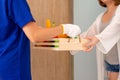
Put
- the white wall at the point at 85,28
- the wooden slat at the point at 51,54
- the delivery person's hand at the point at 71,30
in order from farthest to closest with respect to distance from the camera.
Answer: the white wall at the point at 85,28 < the wooden slat at the point at 51,54 < the delivery person's hand at the point at 71,30

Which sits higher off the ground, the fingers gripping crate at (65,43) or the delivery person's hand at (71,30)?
the delivery person's hand at (71,30)

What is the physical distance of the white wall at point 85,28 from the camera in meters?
2.20

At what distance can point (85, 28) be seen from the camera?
2.23 m

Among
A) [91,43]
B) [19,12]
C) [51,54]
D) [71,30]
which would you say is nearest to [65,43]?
[71,30]

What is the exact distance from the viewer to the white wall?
2.20 meters

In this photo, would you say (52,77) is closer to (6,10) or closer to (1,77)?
(1,77)

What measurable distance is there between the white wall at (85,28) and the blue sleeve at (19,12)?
1096mm

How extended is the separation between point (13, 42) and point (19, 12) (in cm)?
18

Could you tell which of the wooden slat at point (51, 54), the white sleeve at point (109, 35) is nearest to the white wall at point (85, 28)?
the wooden slat at point (51, 54)

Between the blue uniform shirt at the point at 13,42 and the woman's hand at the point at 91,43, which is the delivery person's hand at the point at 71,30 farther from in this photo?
the blue uniform shirt at the point at 13,42

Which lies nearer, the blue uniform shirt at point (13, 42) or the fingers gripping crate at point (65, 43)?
the blue uniform shirt at point (13, 42)

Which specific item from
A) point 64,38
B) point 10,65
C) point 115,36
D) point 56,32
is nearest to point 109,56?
point 115,36

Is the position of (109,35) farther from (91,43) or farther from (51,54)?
(51,54)

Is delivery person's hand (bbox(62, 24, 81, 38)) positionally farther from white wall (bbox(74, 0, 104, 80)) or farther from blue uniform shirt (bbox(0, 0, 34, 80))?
white wall (bbox(74, 0, 104, 80))
